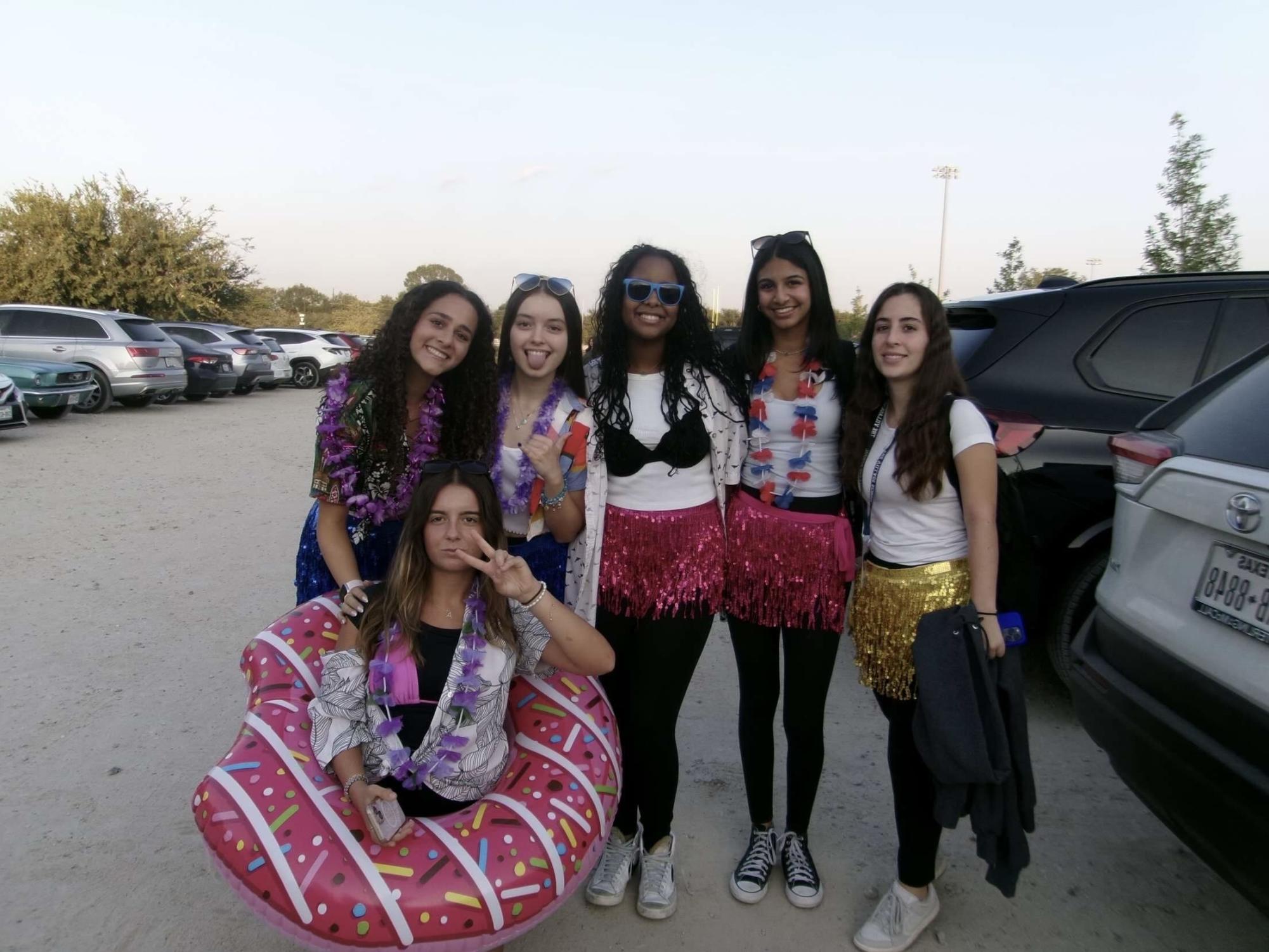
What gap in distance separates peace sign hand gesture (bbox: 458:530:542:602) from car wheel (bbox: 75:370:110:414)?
44.6 feet

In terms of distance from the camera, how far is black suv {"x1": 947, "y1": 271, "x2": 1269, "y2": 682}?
333 cm

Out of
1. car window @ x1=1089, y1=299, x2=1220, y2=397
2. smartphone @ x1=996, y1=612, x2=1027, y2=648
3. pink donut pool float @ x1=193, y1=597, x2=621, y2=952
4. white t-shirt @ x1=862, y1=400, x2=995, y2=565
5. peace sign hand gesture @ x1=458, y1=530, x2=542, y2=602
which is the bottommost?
pink donut pool float @ x1=193, y1=597, x2=621, y2=952

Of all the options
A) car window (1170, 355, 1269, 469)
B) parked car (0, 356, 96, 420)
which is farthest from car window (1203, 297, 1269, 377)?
parked car (0, 356, 96, 420)

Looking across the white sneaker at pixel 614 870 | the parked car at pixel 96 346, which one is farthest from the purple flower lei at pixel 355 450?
the parked car at pixel 96 346

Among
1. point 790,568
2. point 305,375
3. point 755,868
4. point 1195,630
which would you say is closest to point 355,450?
point 790,568

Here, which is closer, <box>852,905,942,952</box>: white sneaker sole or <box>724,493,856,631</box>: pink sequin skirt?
<box>852,905,942,952</box>: white sneaker sole

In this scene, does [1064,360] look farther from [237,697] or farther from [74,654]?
[74,654]

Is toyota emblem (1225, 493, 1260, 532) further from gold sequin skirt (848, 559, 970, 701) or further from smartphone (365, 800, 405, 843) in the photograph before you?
smartphone (365, 800, 405, 843)

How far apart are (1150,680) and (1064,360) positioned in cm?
180

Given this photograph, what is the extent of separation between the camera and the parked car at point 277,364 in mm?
19312

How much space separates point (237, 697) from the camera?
3.63 meters

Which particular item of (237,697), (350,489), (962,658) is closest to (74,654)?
(237,697)

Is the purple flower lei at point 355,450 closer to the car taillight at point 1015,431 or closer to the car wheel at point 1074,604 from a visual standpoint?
the car taillight at point 1015,431

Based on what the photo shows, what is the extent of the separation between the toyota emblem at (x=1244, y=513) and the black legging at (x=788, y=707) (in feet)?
3.30
